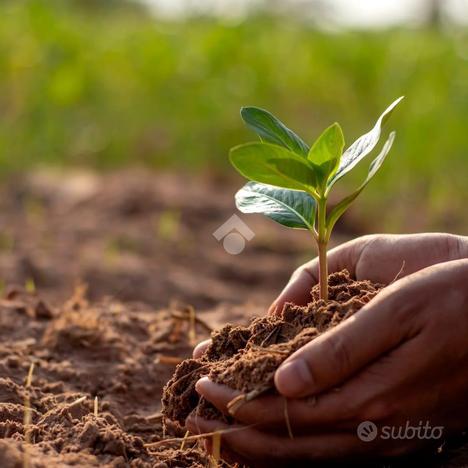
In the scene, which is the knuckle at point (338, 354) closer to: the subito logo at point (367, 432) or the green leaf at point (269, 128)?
the subito logo at point (367, 432)

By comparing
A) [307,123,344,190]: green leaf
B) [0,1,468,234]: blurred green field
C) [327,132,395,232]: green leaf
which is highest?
[0,1,468,234]: blurred green field

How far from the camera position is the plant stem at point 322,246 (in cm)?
174

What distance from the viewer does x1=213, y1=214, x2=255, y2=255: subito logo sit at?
193 inches

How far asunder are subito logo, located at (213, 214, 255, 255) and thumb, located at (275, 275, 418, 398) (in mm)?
3328

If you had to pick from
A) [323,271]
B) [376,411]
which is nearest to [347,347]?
[376,411]

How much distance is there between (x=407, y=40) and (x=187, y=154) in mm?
3239

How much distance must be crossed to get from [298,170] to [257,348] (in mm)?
357

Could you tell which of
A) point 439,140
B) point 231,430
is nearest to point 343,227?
point 439,140

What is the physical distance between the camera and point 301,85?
26.5 ft

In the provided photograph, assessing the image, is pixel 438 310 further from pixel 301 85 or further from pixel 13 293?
pixel 301 85

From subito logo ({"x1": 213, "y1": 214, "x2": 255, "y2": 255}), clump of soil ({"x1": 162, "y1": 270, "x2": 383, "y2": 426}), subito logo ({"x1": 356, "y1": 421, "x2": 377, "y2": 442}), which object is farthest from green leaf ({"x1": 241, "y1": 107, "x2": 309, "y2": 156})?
subito logo ({"x1": 213, "y1": 214, "x2": 255, "y2": 255})

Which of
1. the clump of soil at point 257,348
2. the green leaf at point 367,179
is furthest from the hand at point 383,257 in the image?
the green leaf at point 367,179

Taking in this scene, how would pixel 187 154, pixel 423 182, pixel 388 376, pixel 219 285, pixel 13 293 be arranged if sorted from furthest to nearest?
pixel 187 154 → pixel 423 182 → pixel 219 285 → pixel 13 293 → pixel 388 376

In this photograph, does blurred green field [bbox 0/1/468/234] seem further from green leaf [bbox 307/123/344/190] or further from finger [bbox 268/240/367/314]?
green leaf [bbox 307/123/344/190]
